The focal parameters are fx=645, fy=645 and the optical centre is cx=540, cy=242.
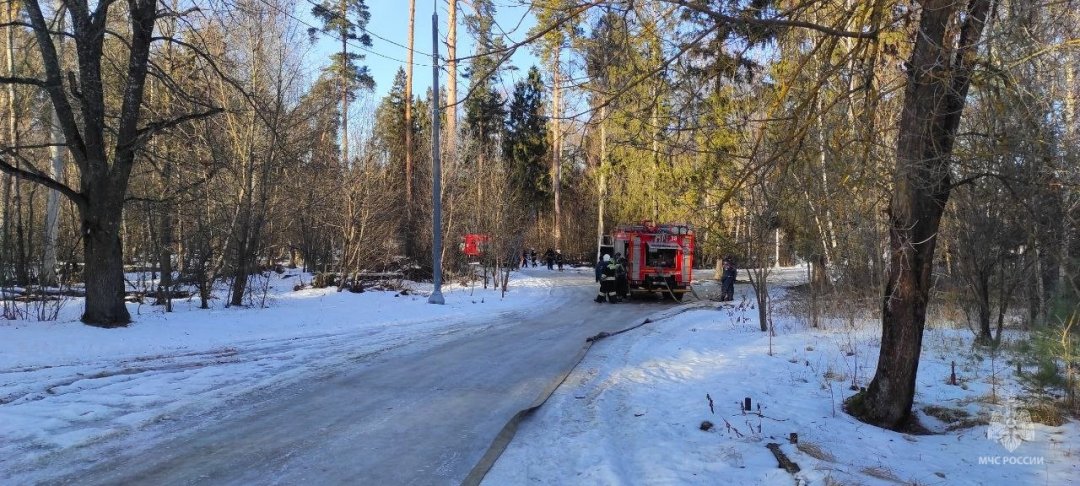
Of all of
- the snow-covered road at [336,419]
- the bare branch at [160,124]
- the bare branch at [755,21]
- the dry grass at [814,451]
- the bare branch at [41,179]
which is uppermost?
the bare branch at [160,124]

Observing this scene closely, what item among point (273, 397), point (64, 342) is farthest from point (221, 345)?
point (273, 397)

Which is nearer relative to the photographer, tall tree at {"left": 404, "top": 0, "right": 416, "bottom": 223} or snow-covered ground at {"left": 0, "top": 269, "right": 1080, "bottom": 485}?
snow-covered ground at {"left": 0, "top": 269, "right": 1080, "bottom": 485}

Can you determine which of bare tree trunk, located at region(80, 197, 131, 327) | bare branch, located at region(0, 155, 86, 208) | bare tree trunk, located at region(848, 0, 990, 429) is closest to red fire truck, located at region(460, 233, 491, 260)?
bare tree trunk, located at region(80, 197, 131, 327)

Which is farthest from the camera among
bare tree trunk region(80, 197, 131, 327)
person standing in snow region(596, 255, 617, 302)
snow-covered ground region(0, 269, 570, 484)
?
person standing in snow region(596, 255, 617, 302)

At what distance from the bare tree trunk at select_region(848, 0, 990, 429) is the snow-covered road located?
3949 millimetres

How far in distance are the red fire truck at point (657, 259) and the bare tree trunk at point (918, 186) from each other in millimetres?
16257

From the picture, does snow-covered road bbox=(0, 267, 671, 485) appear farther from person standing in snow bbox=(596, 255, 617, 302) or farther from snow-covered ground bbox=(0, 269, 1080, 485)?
person standing in snow bbox=(596, 255, 617, 302)

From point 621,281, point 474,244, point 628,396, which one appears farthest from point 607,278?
point 628,396

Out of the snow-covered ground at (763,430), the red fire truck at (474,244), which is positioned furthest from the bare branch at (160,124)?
the red fire truck at (474,244)

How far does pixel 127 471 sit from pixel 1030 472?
7.24 m

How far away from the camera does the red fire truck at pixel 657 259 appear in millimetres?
23625

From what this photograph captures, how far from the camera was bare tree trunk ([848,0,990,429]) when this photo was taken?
5.42m

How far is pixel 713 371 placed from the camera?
9.58 m

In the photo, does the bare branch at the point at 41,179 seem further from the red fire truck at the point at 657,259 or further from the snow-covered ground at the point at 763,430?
the red fire truck at the point at 657,259
